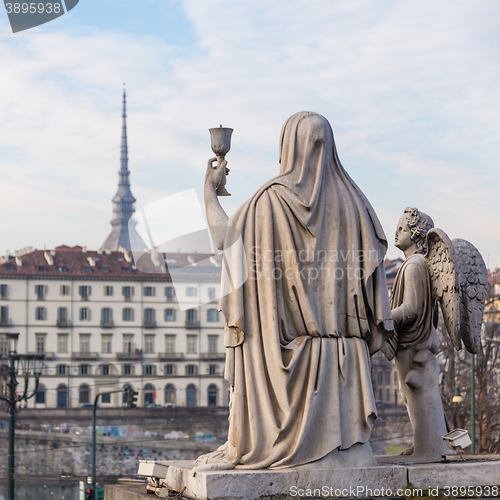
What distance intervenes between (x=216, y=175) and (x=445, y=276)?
188 centimetres

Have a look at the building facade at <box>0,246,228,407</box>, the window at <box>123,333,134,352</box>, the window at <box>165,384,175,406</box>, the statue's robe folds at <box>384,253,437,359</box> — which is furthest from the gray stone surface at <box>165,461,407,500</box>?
the window at <box>123,333,134,352</box>

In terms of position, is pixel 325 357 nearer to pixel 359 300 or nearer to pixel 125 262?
pixel 359 300

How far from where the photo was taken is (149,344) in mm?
111562

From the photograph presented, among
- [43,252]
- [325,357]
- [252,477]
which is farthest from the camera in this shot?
[43,252]

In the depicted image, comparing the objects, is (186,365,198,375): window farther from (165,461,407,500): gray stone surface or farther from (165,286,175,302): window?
(165,461,407,500): gray stone surface

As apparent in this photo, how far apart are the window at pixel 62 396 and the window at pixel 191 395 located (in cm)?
1294

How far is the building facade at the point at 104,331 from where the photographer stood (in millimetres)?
107062

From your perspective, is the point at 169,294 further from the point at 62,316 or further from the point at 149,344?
the point at 62,316

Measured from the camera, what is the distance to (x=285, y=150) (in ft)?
22.0

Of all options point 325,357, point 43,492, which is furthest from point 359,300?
point 43,492

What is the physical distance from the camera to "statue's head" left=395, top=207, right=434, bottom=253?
7.84 meters

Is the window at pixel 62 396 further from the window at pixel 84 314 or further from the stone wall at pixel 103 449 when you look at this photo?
the stone wall at pixel 103 449

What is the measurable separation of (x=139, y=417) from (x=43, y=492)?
20.2 metres

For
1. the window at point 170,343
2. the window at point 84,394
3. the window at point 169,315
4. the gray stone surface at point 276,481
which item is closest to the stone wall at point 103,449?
the window at point 84,394
